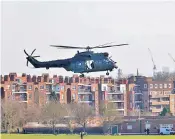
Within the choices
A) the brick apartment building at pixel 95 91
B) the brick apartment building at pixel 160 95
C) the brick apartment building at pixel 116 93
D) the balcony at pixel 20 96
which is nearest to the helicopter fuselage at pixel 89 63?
the brick apartment building at pixel 95 91

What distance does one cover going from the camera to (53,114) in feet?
155

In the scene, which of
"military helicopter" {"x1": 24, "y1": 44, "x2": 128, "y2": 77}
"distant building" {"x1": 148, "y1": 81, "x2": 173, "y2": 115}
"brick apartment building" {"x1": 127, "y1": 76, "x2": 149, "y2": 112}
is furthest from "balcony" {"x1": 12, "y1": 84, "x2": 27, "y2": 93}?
"military helicopter" {"x1": 24, "y1": 44, "x2": 128, "y2": 77}

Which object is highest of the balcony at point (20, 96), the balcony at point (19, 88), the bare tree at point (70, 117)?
the balcony at point (19, 88)

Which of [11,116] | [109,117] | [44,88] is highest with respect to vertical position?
[44,88]

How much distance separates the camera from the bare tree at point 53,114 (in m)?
47.1

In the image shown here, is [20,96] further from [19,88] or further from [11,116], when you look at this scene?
[11,116]

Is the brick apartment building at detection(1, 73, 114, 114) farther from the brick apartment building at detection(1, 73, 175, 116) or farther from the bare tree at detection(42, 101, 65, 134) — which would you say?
the bare tree at detection(42, 101, 65, 134)

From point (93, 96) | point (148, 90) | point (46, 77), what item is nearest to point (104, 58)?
point (46, 77)

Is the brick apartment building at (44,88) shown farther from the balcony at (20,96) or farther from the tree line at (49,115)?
the tree line at (49,115)

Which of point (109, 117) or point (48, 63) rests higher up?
point (48, 63)

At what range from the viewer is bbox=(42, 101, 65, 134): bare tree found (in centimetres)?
4706

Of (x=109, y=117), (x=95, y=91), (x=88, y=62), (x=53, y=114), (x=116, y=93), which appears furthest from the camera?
(x=116, y=93)

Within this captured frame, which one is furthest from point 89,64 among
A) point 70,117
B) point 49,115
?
point 70,117

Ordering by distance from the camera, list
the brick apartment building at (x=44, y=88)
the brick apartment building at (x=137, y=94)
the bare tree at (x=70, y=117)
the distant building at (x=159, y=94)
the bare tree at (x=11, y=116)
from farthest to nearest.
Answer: the distant building at (x=159, y=94) → the brick apartment building at (x=137, y=94) → the brick apartment building at (x=44, y=88) → the bare tree at (x=70, y=117) → the bare tree at (x=11, y=116)
